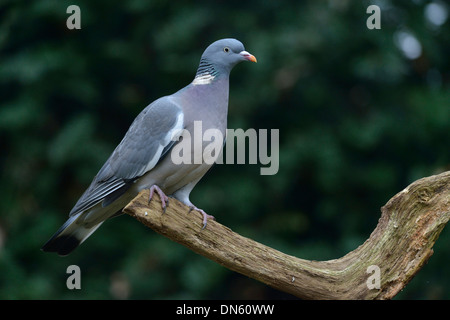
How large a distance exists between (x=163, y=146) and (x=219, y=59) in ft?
1.96

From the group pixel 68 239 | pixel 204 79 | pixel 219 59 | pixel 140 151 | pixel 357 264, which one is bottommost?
pixel 357 264

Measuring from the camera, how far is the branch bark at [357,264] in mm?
2645

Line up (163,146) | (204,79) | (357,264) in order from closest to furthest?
1. (357,264)
2. (163,146)
3. (204,79)

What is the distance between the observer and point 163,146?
9.55ft

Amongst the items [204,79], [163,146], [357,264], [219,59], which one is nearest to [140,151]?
[163,146]

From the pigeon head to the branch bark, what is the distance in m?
0.81

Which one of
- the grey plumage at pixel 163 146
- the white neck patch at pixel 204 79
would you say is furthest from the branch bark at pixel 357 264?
the white neck patch at pixel 204 79

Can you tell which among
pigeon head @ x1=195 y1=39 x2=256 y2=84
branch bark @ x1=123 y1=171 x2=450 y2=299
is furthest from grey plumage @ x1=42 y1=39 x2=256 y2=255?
branch bark @ x1=123 y1=171 x2=450 y2=299

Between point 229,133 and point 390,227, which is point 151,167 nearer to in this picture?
point 390,227

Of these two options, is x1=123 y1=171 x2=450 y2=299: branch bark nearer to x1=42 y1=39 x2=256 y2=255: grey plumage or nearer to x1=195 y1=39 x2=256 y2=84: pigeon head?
x1=42 y1=39 x2=256 y2=255: grey plumage

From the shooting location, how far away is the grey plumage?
292cm

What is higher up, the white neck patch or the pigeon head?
the pigeon head

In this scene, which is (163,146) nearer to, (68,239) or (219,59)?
(219,59)

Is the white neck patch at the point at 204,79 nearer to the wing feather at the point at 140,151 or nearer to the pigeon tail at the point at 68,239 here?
the wing feather at the point at 140,151
